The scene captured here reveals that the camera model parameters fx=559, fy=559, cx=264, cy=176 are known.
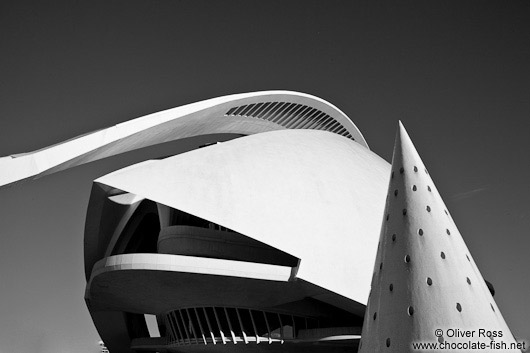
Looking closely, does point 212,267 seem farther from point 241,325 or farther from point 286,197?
point 241,325

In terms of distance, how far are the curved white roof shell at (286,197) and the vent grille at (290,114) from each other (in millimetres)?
3866

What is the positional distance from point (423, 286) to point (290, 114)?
998 inches

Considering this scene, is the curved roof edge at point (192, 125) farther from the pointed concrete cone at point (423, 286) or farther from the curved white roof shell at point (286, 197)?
the pointed concrete cone at point (423, 286)

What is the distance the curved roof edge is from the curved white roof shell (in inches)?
59.5

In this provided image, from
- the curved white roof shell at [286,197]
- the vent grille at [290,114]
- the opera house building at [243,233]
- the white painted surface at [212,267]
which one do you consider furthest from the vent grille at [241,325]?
the vent grille at [290,114]

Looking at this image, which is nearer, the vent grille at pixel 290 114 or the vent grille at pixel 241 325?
the vent grille at pixel 241 325

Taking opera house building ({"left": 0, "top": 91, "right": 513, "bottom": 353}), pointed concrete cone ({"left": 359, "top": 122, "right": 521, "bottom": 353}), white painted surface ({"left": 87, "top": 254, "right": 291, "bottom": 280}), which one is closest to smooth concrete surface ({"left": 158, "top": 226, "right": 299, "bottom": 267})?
opera house building ({"left": 0, "top": 91, "right": 513, "bottom": 353})

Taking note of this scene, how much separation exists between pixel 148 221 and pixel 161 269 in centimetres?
1192

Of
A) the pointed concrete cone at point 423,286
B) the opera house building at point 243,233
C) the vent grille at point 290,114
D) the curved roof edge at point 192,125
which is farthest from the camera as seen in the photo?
the vent grille at point 290,114

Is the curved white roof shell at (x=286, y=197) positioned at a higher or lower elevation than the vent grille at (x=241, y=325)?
higher

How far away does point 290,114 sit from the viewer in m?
31.9

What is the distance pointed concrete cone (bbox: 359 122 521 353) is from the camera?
266 inches

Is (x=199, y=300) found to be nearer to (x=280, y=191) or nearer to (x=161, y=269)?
(x=161, y=269)

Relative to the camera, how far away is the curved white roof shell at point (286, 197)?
19281 millimetres
